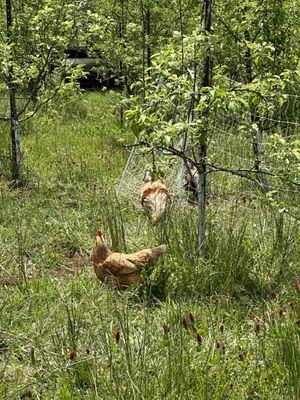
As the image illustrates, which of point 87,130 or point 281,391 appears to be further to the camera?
point 87,130

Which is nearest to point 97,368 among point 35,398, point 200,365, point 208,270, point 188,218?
point 35,398

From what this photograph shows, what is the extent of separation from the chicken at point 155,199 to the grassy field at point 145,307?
0.14 m

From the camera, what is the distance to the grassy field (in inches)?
120

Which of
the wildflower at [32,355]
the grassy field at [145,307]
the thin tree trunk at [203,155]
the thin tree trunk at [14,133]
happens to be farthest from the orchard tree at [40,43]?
the wildflower at [32,355]

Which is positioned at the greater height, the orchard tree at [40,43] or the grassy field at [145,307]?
the orchard tree at [40,43]

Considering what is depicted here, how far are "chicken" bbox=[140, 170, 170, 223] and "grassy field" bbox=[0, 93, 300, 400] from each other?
0.47 ft

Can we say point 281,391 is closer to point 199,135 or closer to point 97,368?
point 97,368

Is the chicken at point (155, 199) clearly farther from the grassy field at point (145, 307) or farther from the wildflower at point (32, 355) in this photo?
the wildflower at point (32, 355)

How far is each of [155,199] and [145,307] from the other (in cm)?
276

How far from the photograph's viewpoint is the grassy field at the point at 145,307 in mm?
3041

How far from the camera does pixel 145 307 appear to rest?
3436 mm

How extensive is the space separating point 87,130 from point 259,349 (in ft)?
25.6

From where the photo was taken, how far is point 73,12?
6859mm

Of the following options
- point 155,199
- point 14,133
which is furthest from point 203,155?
point 14,133
